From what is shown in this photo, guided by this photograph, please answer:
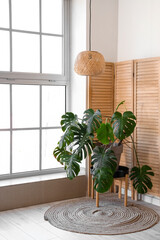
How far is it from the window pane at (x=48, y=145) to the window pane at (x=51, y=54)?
2.82ft

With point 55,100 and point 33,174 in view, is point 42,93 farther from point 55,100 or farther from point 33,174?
point 33,174

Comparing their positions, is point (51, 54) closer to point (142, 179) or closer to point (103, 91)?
point (103, 91)

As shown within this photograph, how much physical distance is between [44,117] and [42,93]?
0.33m

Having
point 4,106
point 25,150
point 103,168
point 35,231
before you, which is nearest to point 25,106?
point 4,106

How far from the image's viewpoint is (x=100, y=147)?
4188 mm

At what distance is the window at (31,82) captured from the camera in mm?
4555

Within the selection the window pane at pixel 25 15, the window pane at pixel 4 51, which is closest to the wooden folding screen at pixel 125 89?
the window pane at pixel 25 15

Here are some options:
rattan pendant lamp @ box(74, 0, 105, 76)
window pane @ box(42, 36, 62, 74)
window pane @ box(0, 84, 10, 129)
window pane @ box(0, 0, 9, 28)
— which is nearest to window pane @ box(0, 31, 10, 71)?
window pane @ box(0, 0, 9, 28)

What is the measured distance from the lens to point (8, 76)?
4.51 m

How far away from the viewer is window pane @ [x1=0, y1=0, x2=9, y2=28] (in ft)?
14.7

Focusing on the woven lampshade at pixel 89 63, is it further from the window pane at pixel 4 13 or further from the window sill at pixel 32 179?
the window sill at pixel 32 179

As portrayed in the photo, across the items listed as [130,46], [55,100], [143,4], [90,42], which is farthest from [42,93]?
[143,4]

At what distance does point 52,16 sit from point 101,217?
278 centimetres

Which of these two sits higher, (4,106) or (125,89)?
(125,89)
